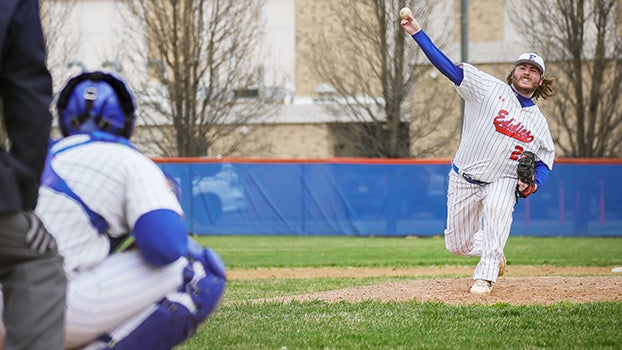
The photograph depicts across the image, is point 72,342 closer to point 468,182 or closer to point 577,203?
point 468,182

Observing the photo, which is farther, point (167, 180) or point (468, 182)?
point (468, 182)

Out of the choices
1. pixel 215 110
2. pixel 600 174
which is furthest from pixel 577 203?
pixel 215 110

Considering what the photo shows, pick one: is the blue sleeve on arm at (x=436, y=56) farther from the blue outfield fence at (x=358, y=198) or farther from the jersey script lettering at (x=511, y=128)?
the blue outfield fence at (x=358, y=198)

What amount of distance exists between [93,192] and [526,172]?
4.74 metres

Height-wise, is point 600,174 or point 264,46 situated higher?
point 264,46

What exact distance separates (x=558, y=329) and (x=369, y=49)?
731 inches

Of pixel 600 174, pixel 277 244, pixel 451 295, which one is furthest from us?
pixel 600 174

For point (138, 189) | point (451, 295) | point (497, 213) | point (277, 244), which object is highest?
point (138, 189)

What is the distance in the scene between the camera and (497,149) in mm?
8125

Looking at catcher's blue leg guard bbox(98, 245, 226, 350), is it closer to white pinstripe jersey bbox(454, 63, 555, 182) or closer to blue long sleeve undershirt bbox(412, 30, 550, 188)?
blue long sleeve undershirt bbox(412, 30, 550, 188)

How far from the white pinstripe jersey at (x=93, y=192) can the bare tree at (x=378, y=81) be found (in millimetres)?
19155

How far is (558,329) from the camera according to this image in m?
6.07

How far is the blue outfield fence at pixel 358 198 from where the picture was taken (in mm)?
20406

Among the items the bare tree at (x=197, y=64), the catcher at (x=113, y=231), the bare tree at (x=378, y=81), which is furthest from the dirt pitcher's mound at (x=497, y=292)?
the bare tree at (x=197, y=64)
